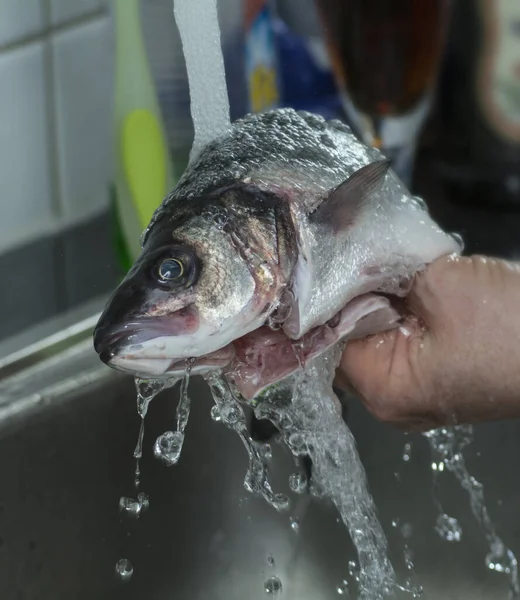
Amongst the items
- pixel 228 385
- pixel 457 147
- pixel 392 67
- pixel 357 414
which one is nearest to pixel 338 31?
pixel 392 67

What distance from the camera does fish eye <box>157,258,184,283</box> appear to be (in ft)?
1.48

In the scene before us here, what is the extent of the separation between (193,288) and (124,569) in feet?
1.08

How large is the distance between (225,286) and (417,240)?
0.16m

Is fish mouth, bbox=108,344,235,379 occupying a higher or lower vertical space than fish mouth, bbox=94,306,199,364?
lower

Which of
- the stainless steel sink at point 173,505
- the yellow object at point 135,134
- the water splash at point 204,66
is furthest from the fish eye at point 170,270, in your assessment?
the yellow object at point 135,134

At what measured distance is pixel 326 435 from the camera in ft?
1.96

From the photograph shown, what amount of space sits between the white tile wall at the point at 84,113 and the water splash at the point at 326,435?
368 millimetres

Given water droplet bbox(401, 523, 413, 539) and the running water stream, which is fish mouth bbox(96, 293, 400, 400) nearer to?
the running water stream

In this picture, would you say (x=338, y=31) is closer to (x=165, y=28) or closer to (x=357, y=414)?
(x=165, y=28)

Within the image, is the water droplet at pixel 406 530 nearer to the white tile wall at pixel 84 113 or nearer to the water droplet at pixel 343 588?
the water droplet at pixel 343 588

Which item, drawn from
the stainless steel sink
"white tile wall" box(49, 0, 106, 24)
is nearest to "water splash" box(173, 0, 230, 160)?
the stainless steel sink

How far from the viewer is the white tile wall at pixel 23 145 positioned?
82cm

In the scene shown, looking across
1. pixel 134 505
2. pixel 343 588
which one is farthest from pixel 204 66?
pixel 343 588

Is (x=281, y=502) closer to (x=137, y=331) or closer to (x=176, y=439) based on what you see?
(x=176, y=439)
